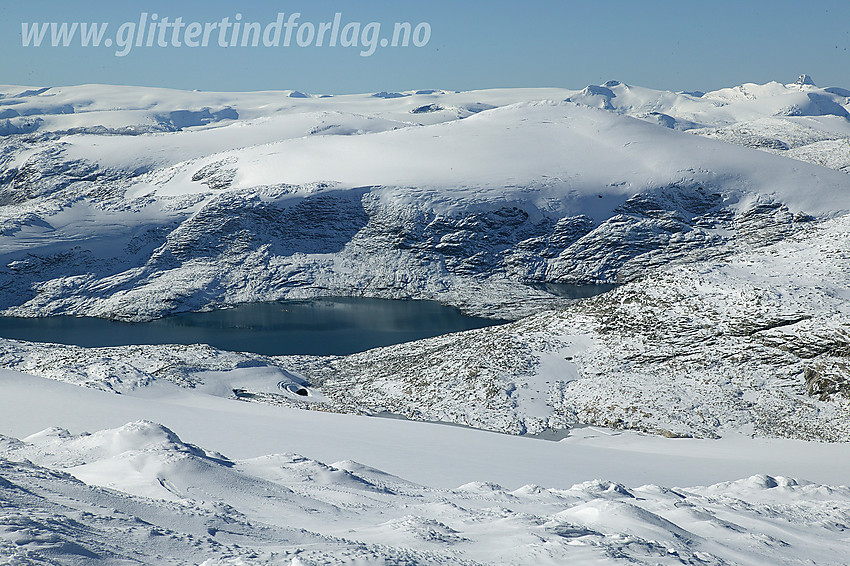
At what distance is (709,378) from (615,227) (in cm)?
5239

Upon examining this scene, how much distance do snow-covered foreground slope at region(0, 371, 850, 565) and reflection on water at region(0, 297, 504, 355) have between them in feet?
98.8

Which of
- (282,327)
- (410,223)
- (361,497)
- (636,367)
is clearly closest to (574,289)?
(410,223)

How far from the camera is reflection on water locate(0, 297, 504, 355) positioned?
55719 mm

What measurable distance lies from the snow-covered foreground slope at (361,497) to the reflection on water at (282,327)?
3013cm

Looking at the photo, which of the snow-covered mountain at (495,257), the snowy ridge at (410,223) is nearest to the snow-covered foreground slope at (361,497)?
the snow-covered mountain at (495,257)

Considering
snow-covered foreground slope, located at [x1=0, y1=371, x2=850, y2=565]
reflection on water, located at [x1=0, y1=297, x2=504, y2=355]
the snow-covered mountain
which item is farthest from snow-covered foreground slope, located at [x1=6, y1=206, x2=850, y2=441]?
reflection on water, located at [x1=0, y1=297, x2=504, y2=355]

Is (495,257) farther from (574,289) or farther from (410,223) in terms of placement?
(410,223)

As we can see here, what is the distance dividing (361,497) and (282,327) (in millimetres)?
49412

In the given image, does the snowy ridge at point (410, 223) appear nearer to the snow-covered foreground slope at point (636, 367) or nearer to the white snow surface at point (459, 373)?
the white snow surface at point (459, 373)

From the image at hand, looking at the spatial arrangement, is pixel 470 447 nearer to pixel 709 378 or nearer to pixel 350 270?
pixel 709 378

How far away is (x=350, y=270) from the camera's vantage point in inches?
3027

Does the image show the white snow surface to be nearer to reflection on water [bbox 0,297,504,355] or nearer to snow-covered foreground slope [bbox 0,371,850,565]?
snow-covered foreground slope [bbox 0,371,850,565]

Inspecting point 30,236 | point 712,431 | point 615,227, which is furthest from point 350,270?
point 712,431

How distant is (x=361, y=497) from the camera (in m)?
13.9
